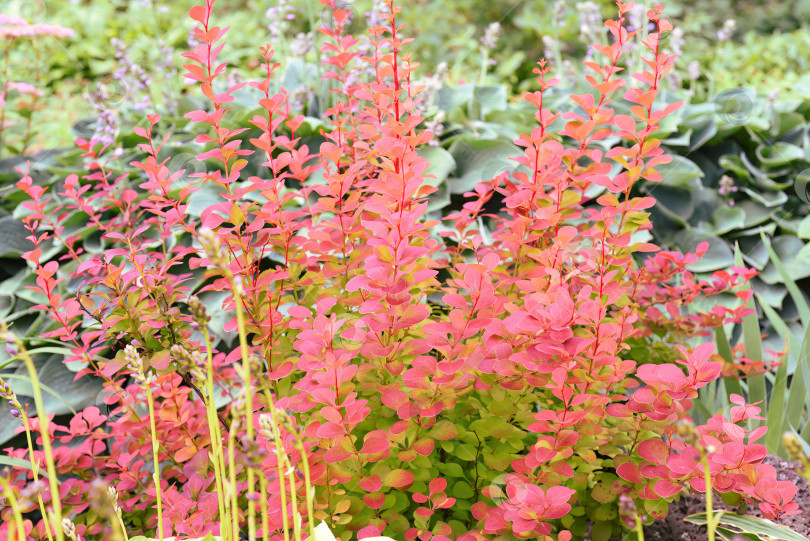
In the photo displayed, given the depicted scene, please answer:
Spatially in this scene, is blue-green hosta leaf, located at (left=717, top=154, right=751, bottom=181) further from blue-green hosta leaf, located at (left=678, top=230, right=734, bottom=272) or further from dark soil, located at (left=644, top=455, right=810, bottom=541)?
dark soil, located at (left=644, top=455, right=810, bottom=541)

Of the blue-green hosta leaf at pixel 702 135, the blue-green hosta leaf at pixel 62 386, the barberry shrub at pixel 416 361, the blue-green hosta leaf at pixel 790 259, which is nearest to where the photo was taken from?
the barberry shrub at pixel 416 361

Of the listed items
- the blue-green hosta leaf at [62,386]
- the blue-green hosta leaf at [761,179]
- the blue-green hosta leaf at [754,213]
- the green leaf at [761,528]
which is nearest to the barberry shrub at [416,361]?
the green leaf at [761,528]

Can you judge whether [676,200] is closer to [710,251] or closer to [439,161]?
[710,251]

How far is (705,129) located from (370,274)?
2.16m

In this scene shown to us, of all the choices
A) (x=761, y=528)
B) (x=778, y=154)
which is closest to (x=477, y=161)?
(x=778, y=154)

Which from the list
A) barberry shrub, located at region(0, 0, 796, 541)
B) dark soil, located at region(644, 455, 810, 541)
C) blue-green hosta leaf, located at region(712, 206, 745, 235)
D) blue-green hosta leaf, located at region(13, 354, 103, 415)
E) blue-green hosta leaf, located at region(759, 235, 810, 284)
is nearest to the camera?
barberry shrub, located at region(0, 0, 796, 541)

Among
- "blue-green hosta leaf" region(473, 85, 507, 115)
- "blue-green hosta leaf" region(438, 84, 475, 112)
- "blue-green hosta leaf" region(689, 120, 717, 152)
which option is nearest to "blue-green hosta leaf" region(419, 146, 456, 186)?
"blue-green hosta leaf" region(438, 84, 475, 112)

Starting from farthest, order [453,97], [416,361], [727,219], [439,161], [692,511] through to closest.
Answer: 1. [453,97]
2. [727,219]
3. [439,161]
4. [692,511]
5. [416,361]

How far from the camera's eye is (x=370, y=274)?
994mm

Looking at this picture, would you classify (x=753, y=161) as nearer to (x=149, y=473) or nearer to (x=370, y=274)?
(x=370, y=274)

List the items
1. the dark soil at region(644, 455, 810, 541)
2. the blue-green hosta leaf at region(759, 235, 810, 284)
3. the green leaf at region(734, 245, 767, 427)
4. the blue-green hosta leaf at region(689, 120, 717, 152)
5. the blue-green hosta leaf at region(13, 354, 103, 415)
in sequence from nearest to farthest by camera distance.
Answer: the dark soil at region(644, 455, 810, 541)
the green leaf at region(734, 245, 767, 427)
the blue-green hosta leaf at region(13, 354, 103, 415)
the blue-green hosta leaf at region(759, 235, 810, 284)
the blue-green hosta leaf at region(689, 120, 717, 152)

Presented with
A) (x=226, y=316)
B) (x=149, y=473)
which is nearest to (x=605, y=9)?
(x=226, y=316)

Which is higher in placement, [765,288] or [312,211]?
[312,211]

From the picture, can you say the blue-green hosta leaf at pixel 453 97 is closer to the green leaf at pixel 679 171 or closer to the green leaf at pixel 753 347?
the green leaf at pixel 679 171
